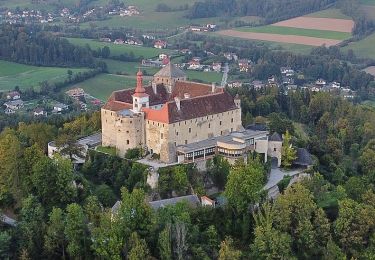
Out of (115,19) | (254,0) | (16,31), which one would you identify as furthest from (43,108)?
(254,0)

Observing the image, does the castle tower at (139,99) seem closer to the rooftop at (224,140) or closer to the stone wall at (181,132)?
the stone wall at (181,132)

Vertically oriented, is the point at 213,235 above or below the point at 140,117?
below

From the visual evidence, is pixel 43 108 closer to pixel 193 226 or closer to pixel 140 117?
pixel 140 117

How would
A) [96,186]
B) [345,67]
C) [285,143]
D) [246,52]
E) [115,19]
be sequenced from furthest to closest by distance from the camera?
[115,19] → [246,52] → [345,67] → [285,143] → [96,186]

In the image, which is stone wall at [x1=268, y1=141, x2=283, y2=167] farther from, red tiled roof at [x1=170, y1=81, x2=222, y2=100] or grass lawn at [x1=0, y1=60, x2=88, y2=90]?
grass lawn at [x1=0, y1=60, x2=88, y2=90]

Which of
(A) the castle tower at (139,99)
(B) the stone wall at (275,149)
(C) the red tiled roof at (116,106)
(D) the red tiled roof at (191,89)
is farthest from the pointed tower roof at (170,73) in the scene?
(B) the stone wall at (275,149)

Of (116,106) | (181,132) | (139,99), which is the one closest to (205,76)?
(116,106)
